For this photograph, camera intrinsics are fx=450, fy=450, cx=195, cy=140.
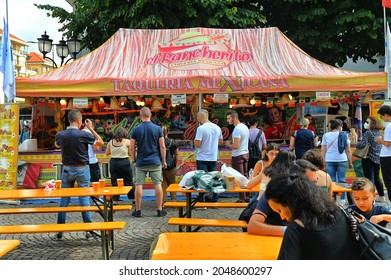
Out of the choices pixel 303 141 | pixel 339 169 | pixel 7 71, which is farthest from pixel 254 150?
pixel 7 71

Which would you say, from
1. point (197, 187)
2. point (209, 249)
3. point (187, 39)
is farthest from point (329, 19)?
point (209, 249)

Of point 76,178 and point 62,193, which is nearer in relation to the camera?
point 62,193

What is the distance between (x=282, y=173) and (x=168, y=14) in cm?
1375

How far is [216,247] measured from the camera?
9.64 ft

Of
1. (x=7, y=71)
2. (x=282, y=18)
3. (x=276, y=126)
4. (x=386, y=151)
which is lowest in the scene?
(x=386, y=151)

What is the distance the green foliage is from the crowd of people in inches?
289

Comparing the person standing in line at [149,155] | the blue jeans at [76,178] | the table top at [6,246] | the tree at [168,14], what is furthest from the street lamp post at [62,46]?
the table top at [6,246]

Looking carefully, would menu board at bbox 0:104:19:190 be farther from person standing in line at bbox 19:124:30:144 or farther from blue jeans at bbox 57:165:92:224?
person standing in line at bbox 19:124:30:144

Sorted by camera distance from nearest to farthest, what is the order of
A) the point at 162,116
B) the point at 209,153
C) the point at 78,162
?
the point at 78,162, the point at 209,153, the point at 162,116

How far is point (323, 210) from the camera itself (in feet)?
7.42

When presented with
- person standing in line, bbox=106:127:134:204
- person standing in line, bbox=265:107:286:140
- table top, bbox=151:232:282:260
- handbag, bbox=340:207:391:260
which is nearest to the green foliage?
person standing in line, bbox=265:107:286:140

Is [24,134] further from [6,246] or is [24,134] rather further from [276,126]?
[6,246]

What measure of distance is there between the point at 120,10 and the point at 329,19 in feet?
24.0
